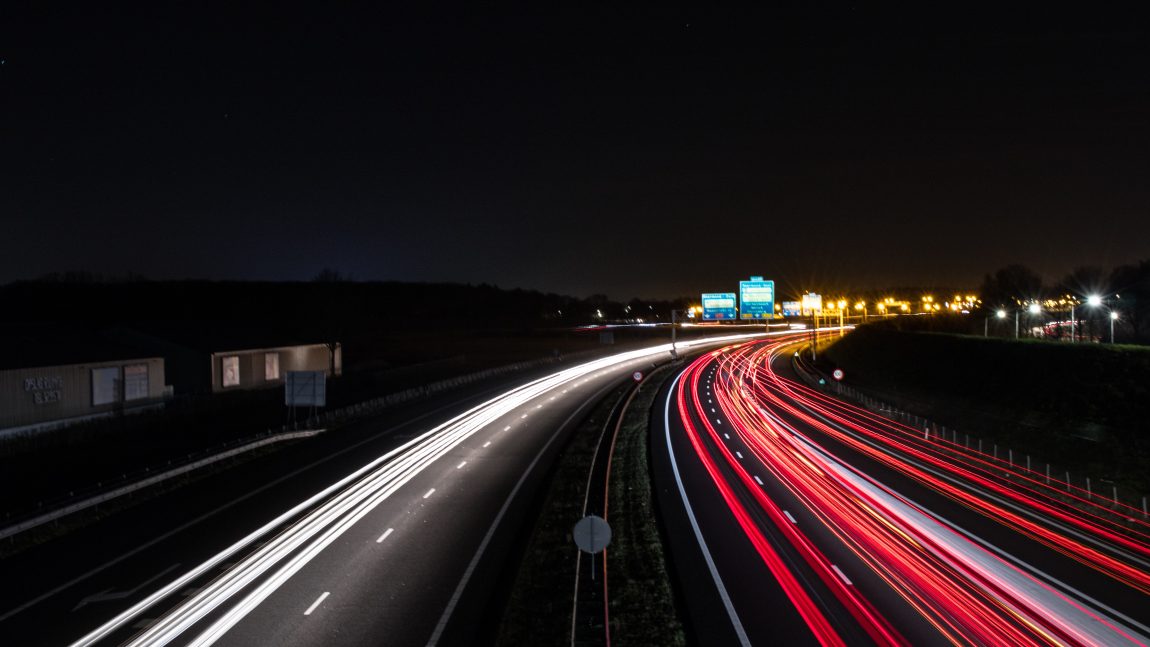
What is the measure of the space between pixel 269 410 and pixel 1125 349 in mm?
45693

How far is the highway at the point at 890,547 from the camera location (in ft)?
41.5

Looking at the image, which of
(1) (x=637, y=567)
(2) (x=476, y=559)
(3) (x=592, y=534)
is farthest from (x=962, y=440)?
(3) (x=592, y=534)

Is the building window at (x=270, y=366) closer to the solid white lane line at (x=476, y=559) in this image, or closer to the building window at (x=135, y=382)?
the building window at (x=135, y=382)

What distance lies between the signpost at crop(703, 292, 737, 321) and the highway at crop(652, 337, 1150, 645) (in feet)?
108

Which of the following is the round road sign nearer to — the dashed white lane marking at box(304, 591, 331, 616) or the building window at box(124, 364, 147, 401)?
the dashed white lane marking at box(304, 591, 331, 616)

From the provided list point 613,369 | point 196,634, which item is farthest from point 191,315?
point 196,634

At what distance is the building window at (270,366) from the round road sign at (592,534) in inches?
1827

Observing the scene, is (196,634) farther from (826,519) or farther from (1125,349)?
(1125,349)

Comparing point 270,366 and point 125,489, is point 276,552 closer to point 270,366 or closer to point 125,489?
point 125,489

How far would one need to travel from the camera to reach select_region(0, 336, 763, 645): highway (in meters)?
12.3

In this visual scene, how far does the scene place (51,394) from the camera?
34.2 meters

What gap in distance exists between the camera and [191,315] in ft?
556

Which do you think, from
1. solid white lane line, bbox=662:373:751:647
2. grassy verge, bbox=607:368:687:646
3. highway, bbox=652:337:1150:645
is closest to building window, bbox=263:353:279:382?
highway, bbox=652:337:1150:645

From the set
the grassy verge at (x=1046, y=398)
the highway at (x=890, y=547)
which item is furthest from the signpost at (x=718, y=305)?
the highway at (x=890, y=547)
